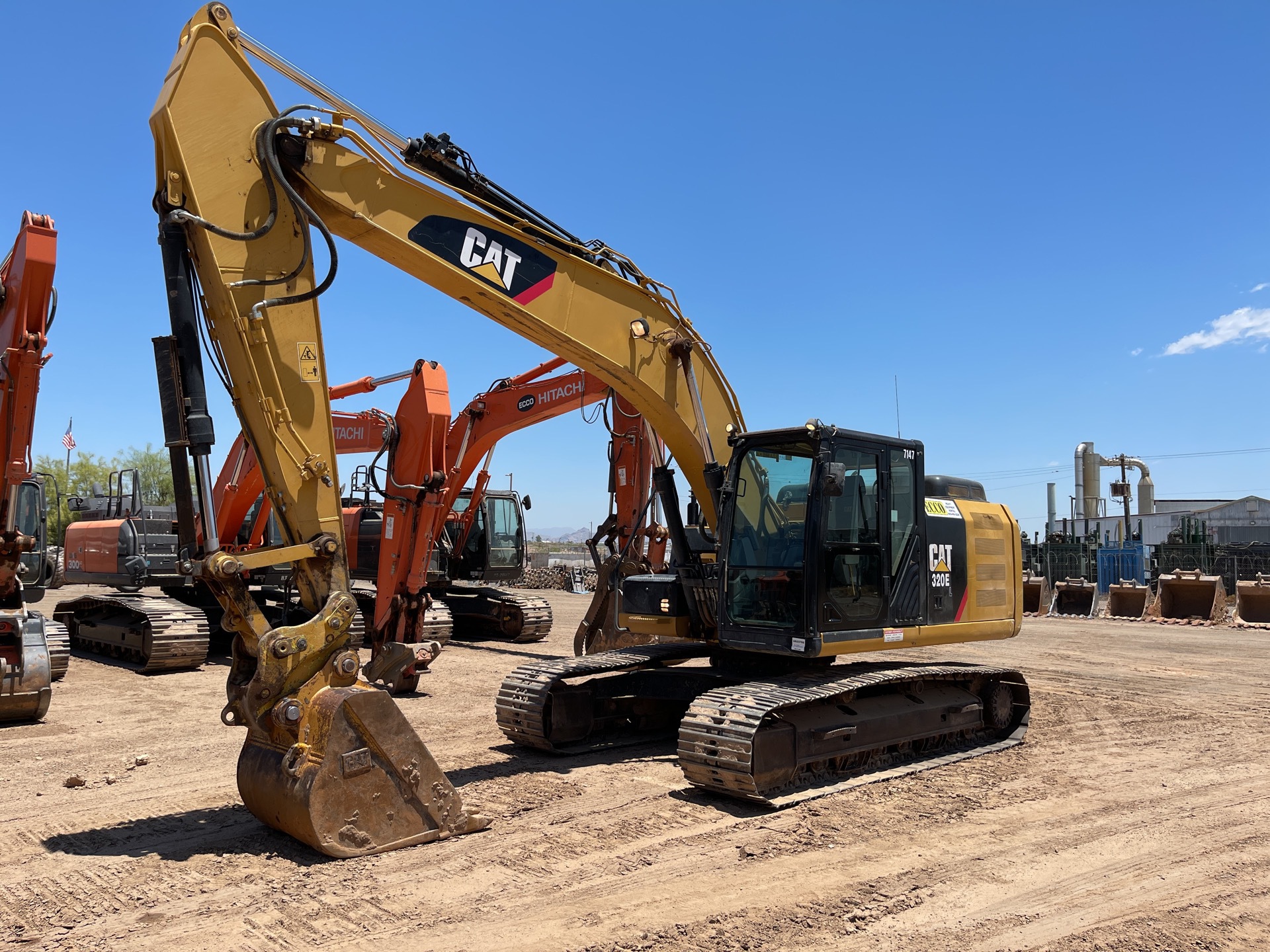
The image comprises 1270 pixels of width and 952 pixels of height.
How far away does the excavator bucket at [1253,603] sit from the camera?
68.3 ft

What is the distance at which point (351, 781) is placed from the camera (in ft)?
17.0

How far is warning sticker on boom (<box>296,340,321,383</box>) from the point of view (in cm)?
555

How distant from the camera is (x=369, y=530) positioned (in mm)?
16469

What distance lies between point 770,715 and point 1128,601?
1918 centimetres

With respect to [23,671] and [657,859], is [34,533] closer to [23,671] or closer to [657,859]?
[23,671]

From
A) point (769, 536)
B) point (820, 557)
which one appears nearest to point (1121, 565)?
point (769, 536)

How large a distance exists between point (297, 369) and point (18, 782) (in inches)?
160

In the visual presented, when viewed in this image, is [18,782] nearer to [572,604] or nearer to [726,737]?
[726,737]

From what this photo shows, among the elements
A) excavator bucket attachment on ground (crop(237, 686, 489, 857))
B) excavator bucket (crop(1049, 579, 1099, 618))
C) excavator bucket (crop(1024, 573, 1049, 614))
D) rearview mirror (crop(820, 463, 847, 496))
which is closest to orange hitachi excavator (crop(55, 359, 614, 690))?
rearview mirror (crop(820, 463, 847, 496))

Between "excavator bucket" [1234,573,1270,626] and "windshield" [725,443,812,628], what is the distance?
17830 millimetres

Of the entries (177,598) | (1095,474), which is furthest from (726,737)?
(1095,474)

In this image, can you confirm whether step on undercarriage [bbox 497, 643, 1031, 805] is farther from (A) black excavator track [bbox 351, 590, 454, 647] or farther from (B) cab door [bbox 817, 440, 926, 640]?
(A) black excavator track [bbox 351, 590, 454, 647]

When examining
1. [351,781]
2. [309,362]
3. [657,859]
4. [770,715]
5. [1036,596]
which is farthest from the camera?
[1036,596]

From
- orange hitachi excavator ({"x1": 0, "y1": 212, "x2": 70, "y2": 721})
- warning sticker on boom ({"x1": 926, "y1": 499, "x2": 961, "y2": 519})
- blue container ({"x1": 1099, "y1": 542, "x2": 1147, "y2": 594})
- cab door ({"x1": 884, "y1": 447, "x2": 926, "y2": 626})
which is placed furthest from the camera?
blue container ({"x1": 1099, "y1": 542, "x2": 1147, "y2": 594})
